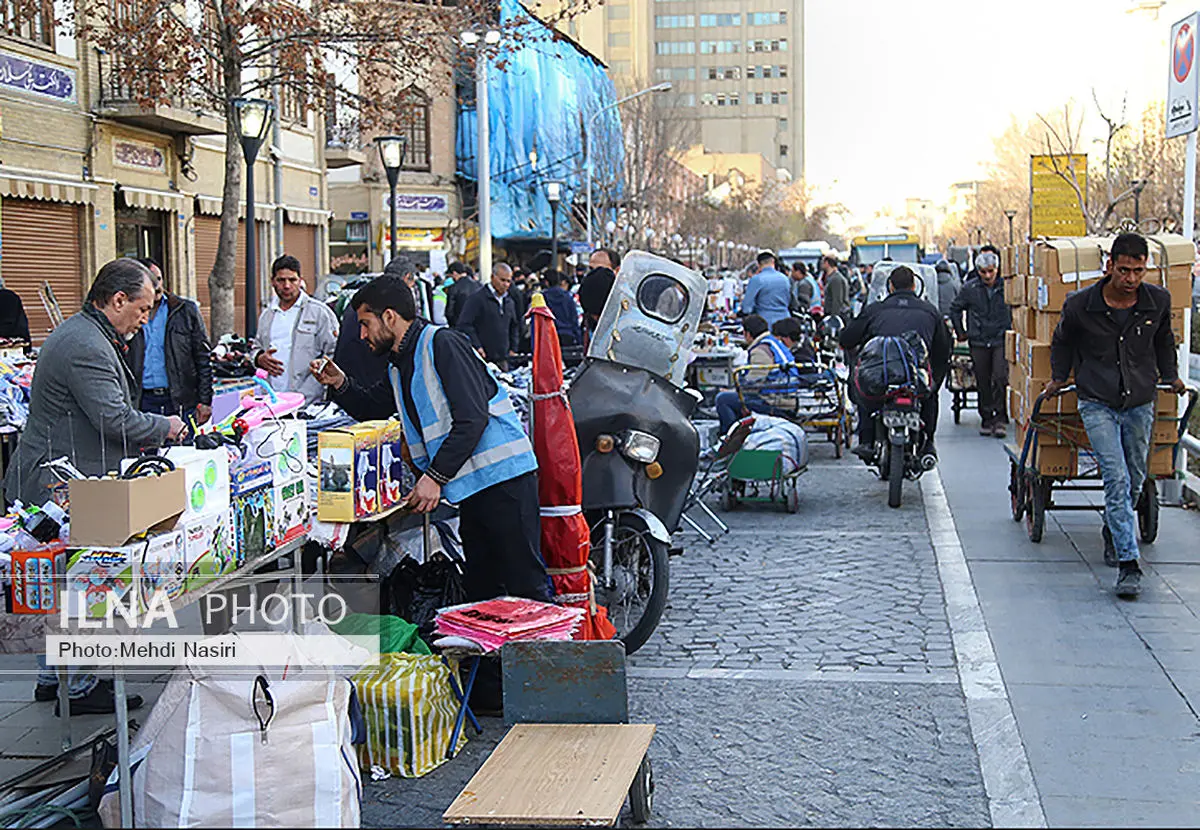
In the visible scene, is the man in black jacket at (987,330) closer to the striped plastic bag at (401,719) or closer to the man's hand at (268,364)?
the man's hand at (268,364)

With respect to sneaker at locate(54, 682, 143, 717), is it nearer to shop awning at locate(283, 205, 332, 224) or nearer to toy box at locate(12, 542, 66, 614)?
toy box at locate(12, 542, 66, 614)

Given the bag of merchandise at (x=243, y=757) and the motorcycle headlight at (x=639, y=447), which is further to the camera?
the motorcycle headlight at (x=639, y=447)

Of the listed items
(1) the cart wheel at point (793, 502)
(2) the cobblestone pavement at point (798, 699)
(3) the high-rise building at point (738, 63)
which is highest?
(3) the high-rise building at point (738, 63)

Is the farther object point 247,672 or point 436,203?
point 436,203

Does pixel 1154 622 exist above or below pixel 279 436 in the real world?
below

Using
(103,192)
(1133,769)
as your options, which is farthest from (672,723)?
(103,192)

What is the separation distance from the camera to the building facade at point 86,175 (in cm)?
1844

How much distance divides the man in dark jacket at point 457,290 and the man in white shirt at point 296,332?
8349mm

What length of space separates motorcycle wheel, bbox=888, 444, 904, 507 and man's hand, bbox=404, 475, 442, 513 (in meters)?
6.14

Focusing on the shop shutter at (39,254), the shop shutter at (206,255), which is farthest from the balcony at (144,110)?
the shop shutter at (206,255)

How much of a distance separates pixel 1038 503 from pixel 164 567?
6.74m

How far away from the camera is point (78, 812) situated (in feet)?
16.6

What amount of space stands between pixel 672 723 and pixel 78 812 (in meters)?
2.45

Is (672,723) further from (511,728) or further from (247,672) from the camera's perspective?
(247,672)
